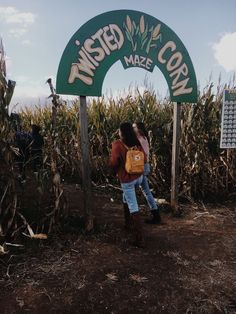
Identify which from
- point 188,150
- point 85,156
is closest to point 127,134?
point 85,156

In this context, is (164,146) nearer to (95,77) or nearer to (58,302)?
(95,77)

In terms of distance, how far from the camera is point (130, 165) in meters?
4.78

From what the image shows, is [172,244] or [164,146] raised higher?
[164,146]

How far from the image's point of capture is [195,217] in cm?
634

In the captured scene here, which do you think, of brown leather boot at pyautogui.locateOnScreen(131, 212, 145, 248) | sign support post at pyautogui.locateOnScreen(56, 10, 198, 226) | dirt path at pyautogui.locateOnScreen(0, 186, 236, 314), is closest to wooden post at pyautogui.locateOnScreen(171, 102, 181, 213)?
sign support post at pyautogui.locateOnScreen(56, 10, 198, 226)

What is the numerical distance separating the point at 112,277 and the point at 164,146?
397 cm

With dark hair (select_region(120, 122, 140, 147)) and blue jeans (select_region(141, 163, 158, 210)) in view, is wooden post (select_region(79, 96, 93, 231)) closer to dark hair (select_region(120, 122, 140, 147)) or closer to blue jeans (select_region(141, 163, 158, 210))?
dark hair (select_region(120, 122, 140, 147))

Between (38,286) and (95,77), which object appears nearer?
(38,286)

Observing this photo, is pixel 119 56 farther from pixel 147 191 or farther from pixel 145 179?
pixel 147 191

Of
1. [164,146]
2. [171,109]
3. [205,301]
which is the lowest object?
[205,301]

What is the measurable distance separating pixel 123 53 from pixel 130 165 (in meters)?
1.69

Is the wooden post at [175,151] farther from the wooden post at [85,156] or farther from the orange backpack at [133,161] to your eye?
the wooden post at [85,156]

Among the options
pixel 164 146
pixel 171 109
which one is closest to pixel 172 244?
pixel 164 146

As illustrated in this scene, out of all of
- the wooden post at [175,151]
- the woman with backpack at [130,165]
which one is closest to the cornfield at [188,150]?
the wooden post at [175,151]
